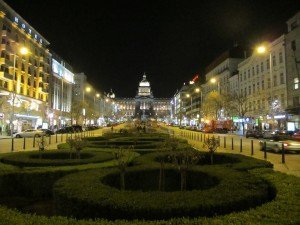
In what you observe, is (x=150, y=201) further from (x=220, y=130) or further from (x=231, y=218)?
(x=220, y=130)

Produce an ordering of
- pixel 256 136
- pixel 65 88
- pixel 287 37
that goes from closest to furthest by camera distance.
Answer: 1. pixel 256 136
2. pixel 287 37
3. pixel 65 88

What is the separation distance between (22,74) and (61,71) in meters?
33.0

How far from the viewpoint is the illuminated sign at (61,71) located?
9656 centimetres

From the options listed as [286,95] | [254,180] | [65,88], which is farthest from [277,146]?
[65,88]

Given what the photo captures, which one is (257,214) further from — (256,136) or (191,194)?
(256,136)

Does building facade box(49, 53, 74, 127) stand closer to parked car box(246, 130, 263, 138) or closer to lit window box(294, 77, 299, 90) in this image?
parked car box(246, 130, 263, 138)

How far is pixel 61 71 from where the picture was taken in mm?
104500

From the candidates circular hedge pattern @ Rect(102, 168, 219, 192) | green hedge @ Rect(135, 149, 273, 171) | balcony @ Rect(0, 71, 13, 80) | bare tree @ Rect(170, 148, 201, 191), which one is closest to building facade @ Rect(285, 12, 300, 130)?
green hedge @ Rect(135, 149, 273, 171)

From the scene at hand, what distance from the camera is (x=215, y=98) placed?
80.6m

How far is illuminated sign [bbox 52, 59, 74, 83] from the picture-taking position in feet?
317

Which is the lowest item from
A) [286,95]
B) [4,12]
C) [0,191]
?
[0,191]

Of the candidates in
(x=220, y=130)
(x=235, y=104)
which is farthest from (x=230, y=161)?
(x=235, y=104)

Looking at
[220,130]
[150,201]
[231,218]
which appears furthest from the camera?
[220,130]

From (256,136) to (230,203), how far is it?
44.3 metres
